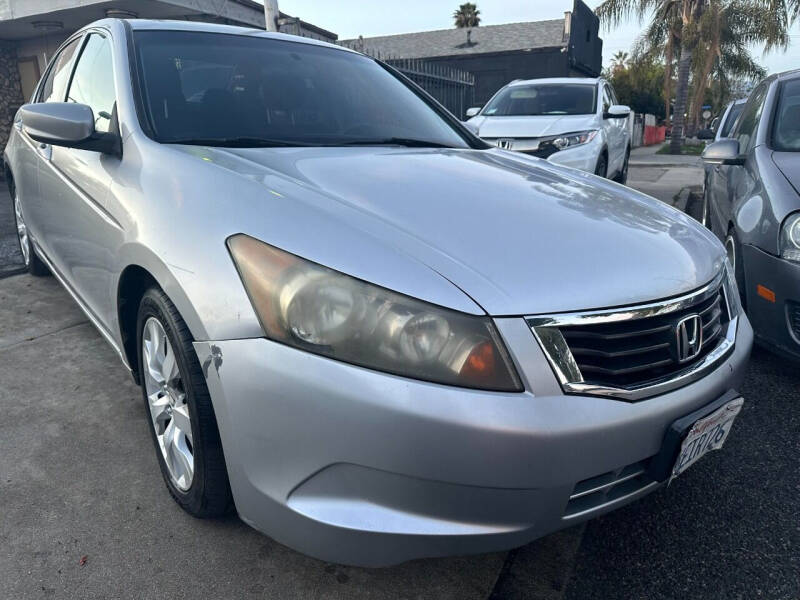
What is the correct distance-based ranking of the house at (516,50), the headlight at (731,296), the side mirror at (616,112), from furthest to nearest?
1. the house at (516,50)
2. the side mirror at (616,112)
3. the headlight at (731,296)

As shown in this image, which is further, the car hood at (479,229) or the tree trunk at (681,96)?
the tree trunk at (681,96)

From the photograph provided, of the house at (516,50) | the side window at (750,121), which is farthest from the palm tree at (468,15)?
the side window at (750,121)

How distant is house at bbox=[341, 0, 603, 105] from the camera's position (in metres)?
24.9

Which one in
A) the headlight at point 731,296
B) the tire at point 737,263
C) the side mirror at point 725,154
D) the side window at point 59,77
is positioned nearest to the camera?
the headlight at point 731,296

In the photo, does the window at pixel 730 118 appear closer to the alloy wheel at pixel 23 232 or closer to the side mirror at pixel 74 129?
the side mirror at pixel 74 129

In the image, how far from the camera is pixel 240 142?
221cm

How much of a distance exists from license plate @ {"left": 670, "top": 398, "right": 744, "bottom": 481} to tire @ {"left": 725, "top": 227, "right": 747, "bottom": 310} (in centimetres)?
145

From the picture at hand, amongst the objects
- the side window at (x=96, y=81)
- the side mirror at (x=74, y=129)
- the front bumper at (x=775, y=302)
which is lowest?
the front bumper at (x=775, y=302)

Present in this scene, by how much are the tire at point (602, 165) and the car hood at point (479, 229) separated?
5227mm

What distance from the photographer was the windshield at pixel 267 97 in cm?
226

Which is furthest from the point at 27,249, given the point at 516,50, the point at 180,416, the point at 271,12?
the point at 516,50

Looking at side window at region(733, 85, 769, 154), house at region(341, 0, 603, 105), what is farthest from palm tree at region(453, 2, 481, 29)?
side window at region(733, 85, 769, 154)

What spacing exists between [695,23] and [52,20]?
19.3 meters

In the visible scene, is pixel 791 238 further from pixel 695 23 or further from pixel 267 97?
pixel 695 23
